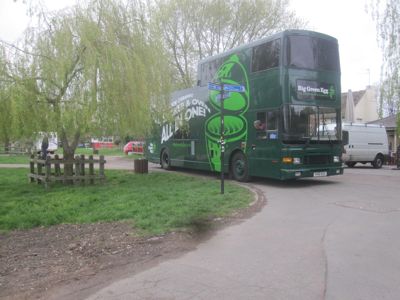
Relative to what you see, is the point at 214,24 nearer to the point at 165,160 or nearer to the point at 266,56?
the point at 165,160

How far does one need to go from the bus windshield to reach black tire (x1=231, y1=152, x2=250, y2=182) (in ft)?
7.02

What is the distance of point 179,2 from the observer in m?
27.6

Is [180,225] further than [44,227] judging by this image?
No

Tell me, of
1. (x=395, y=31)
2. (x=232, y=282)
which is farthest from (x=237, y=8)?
(x=232, y=282)

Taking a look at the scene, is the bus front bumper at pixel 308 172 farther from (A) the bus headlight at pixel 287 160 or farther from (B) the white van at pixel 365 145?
(B) the white van at pixel 365 145

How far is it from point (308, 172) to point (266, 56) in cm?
376

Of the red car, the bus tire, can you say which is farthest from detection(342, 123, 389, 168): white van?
the red car

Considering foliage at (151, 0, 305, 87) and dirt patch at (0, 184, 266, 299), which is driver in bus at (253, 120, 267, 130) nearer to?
dirt patch at (0, 184, 266, 299)

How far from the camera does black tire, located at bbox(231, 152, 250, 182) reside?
14258 mm

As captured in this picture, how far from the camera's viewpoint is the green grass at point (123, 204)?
8125 millimetres

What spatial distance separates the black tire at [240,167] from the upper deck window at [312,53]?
3661mm

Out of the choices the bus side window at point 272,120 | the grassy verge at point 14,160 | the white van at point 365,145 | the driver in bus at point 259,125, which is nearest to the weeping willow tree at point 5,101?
the driver in bus at point 259,125

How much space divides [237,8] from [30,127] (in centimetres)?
2035

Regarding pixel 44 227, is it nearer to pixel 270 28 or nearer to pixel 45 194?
pixel 45 194
